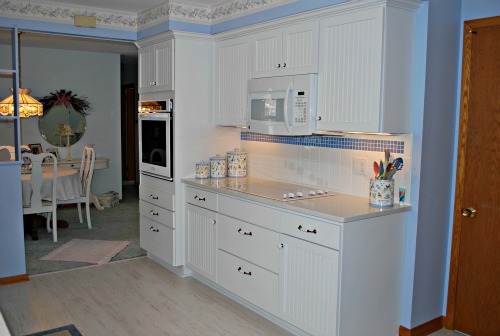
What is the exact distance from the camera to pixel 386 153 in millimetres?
3053

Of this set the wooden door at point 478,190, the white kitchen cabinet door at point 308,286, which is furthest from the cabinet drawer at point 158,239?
the wooden door at point 478,190

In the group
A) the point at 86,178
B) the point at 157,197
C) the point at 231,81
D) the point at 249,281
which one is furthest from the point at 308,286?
the point at 86,178

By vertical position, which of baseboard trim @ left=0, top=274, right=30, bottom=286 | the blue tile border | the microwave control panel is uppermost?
the microwave control panel

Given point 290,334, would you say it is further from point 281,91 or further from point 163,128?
point 163,128

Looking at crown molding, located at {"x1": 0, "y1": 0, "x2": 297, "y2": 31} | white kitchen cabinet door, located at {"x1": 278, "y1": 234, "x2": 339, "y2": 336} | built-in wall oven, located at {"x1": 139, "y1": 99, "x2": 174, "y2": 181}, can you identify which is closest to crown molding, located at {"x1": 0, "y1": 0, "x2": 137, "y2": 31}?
crown molding, located at {"x1": 0, "y1": 0, "x2": 297, "y2": 31}

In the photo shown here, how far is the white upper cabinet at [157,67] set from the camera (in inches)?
166

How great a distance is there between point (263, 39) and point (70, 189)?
11.5ft

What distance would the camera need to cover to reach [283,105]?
341cm

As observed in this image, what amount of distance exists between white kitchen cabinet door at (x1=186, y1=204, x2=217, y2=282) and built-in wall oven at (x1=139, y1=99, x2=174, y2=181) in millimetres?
444

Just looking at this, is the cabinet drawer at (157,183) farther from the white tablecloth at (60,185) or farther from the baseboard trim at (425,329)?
the baseboard trim at (425,329)

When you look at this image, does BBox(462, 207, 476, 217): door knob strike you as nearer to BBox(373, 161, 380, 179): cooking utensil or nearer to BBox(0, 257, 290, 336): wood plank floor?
BBox(373, 161, 380, 179): cooking utensil

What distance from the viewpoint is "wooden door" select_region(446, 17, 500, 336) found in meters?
3.05

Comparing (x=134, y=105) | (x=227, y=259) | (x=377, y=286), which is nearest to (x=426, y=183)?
(x=377, y=286)

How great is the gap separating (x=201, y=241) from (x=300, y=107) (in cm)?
151
